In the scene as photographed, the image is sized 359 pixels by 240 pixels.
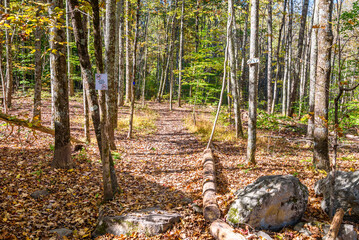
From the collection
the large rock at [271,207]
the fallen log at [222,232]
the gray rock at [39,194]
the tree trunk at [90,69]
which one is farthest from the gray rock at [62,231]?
the large rock at [271,207]

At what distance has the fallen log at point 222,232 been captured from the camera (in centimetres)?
347

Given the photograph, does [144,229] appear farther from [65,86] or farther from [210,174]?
[65,86]

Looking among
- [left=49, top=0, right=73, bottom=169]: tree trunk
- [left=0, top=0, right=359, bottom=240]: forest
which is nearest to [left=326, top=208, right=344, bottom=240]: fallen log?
[left=0, top=0, right=359, bottom=240]: forest

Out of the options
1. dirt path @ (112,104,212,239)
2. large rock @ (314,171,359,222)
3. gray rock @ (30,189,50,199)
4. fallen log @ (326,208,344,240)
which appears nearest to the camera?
fallen log @ (326,208,344,240)

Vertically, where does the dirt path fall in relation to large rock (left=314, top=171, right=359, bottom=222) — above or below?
below

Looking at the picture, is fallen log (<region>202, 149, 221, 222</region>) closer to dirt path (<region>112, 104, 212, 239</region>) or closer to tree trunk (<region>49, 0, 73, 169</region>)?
dirt path (<region>112, 104, 212, 239</region>)

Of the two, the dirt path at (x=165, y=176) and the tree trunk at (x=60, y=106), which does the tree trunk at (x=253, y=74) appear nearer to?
the dirt path at (x=165, y=176)

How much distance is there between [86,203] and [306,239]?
13.5 ft

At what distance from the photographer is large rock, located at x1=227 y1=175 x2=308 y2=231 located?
3.88m

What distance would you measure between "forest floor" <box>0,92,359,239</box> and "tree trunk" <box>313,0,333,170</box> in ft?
1.63

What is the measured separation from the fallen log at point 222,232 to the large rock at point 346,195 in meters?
1.95

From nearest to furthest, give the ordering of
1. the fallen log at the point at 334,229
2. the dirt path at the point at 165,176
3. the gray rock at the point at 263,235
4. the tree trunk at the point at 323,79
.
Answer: the fallen log at the point at 334,229
the gray rock at the point at 263,235
the dirt path at the point at 165,176
the tree trunk at the point at 323,79

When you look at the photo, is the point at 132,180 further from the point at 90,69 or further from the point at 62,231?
the point at 90,69

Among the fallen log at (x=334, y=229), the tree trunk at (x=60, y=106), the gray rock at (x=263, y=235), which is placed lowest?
the gray rock at (x=263, y=235)
